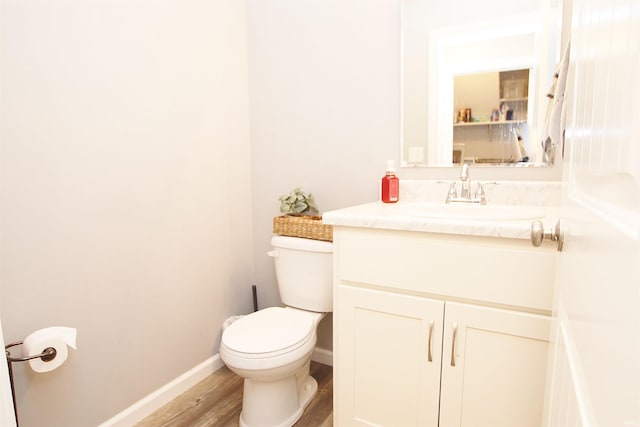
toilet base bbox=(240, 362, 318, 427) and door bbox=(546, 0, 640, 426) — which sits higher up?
door bbox=(546, 0, 640, 426)

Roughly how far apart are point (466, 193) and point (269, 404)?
119 centimetres

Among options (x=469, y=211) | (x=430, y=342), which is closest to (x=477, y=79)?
(x=469, y=211)

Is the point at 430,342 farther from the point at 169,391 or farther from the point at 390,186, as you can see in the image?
the point at 169,391

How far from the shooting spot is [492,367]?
1.04m

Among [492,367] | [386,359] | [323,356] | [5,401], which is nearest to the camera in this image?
[5,401]

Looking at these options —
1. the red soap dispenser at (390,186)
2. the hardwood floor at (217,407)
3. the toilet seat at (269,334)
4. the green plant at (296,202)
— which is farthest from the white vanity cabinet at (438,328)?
the green plant at (296,202)

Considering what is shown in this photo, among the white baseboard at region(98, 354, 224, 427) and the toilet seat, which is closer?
the toilet seat

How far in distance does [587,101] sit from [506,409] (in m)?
0.95

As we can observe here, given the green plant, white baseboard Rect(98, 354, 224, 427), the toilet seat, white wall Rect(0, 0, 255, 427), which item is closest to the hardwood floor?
white baseboard Rect(98, 354, 224, 427)

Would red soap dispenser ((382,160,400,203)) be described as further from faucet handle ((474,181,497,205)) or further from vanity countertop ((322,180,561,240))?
faucet handle ((474,181,497,205))

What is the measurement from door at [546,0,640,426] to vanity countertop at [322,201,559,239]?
18.6 inches

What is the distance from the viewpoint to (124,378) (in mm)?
1461

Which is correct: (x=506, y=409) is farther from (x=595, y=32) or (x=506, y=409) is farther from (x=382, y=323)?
(x=595, y=32)

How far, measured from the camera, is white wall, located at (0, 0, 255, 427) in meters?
1.15
